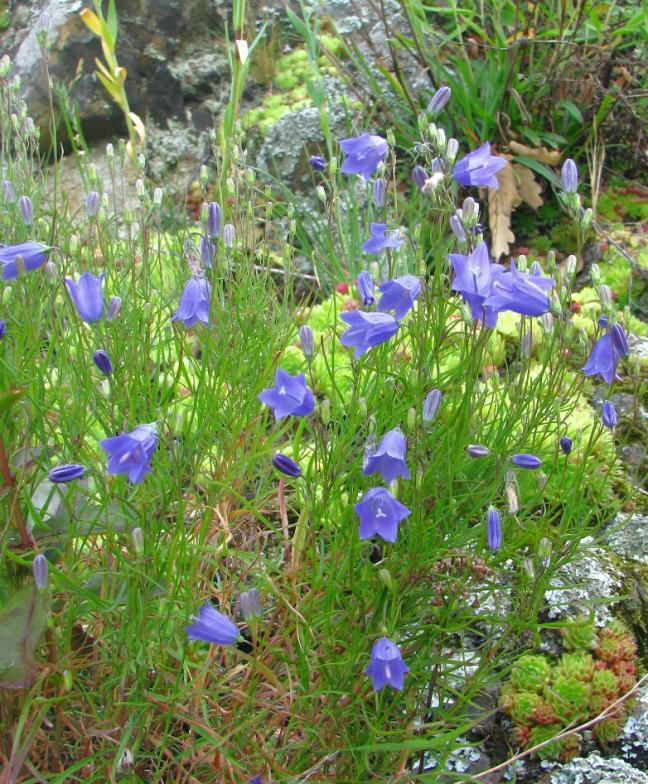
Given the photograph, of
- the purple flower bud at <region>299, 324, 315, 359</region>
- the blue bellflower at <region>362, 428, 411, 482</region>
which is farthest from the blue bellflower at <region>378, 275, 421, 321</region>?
the blue bellflower at <region>362, 428, 411, 482</region>

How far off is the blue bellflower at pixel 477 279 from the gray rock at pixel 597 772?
1141 millimetres

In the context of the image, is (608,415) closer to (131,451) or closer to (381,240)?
(381,240)

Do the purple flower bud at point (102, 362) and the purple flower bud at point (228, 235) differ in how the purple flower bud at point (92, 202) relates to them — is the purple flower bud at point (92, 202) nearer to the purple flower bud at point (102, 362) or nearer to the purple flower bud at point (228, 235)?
the purple flower bud at point (228, 235)

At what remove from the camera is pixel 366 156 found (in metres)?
1.88

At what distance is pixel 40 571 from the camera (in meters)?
1.41

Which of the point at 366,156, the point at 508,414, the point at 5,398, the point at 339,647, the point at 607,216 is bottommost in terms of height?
the point at 607,216

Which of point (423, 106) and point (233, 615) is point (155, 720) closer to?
point (233, 615)

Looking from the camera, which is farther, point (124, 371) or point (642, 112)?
point (642, 112)

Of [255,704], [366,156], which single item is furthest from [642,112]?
[255,704]

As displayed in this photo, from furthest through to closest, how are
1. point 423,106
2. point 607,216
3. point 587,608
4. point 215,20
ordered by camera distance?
point 215,20 → point 423,106 → point 607,216 → point 587,608

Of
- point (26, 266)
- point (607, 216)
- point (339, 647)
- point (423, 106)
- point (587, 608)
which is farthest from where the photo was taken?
point (423, 106)

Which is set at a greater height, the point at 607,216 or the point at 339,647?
the point at 339,647

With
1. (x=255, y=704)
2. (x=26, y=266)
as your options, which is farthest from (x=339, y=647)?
(x=26, y=266)

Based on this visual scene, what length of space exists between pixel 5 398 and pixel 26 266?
1.28 ft
